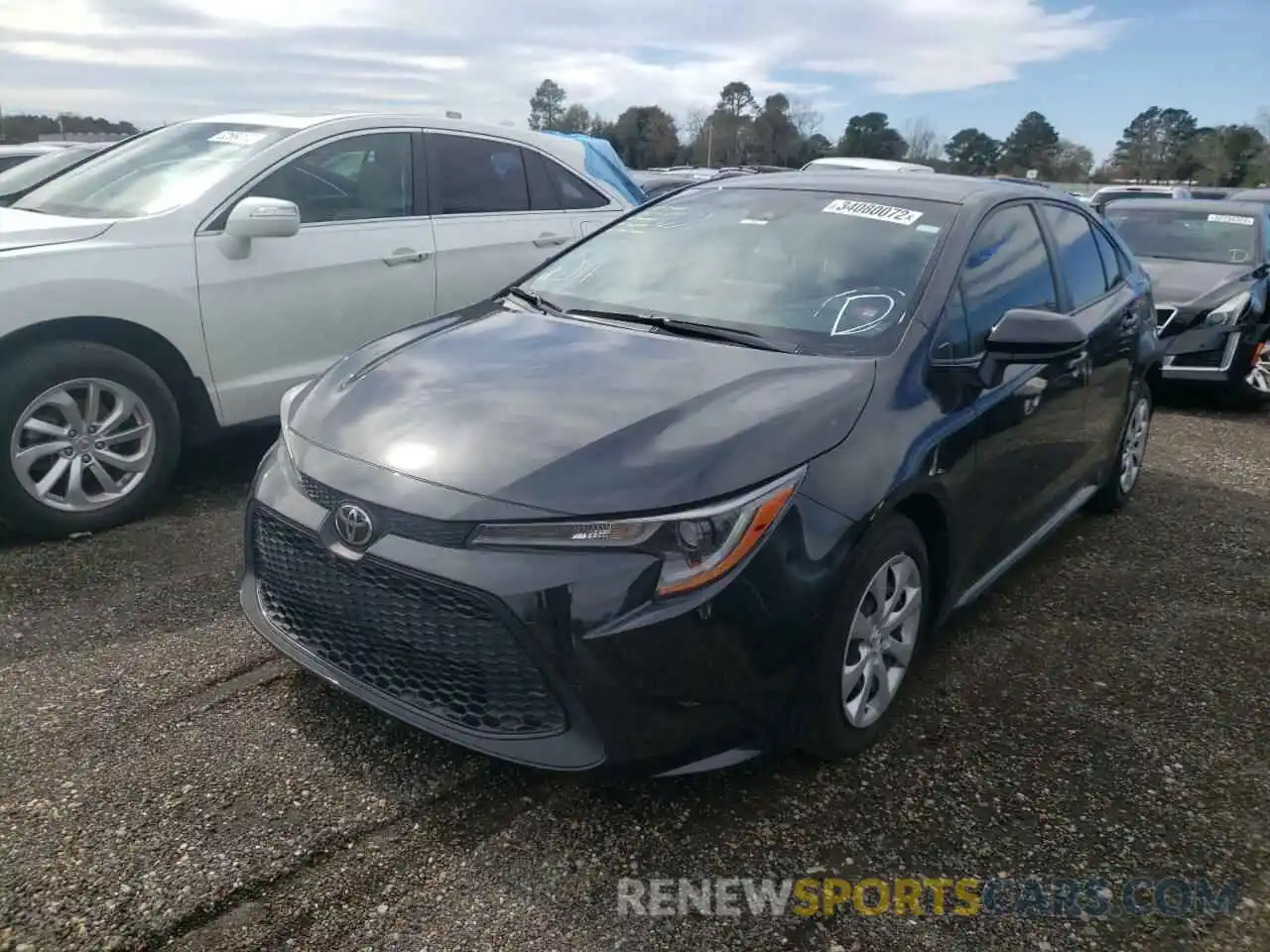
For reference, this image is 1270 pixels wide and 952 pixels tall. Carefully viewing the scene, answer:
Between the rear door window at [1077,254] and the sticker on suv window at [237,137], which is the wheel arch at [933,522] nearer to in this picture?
the rear door window at [1077,254]

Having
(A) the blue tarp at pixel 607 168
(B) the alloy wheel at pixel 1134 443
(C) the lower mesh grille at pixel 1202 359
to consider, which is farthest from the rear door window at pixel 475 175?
(C) the lower mesh grille at pixel 1202 359

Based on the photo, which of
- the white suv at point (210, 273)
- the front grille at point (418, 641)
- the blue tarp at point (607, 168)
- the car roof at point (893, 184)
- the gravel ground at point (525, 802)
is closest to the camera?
the gravel ground at point (525, 802)

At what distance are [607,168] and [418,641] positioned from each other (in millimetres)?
4800

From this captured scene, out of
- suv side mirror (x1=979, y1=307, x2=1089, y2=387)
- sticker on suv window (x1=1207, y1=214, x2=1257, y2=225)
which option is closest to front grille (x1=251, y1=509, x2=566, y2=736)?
suv side mirror (x1=979, y1=307, x2=1089, y2=387)

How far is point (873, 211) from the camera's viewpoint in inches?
136

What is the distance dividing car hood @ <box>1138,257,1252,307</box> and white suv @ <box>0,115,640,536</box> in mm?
5131

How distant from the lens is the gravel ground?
2166 mm

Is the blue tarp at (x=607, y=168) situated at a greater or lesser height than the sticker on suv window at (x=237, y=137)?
lesser

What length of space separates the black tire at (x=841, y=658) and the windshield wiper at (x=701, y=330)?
640 millimetres

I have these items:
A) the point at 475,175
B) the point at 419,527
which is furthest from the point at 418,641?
the point at 475,175

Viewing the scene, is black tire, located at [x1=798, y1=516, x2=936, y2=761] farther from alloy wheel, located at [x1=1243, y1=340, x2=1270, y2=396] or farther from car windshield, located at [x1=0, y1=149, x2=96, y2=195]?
alloy wheel, located at [x1=1243, y1=340, x2=1270, y2=396]

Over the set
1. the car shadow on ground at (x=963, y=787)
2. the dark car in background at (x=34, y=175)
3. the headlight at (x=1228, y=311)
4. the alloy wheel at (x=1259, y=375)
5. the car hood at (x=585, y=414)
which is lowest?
the car shadow on ground at (x=963, y=787)

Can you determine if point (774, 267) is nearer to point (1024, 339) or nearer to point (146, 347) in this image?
point (1024, 339)

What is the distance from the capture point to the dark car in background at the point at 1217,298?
7465 millimetres
